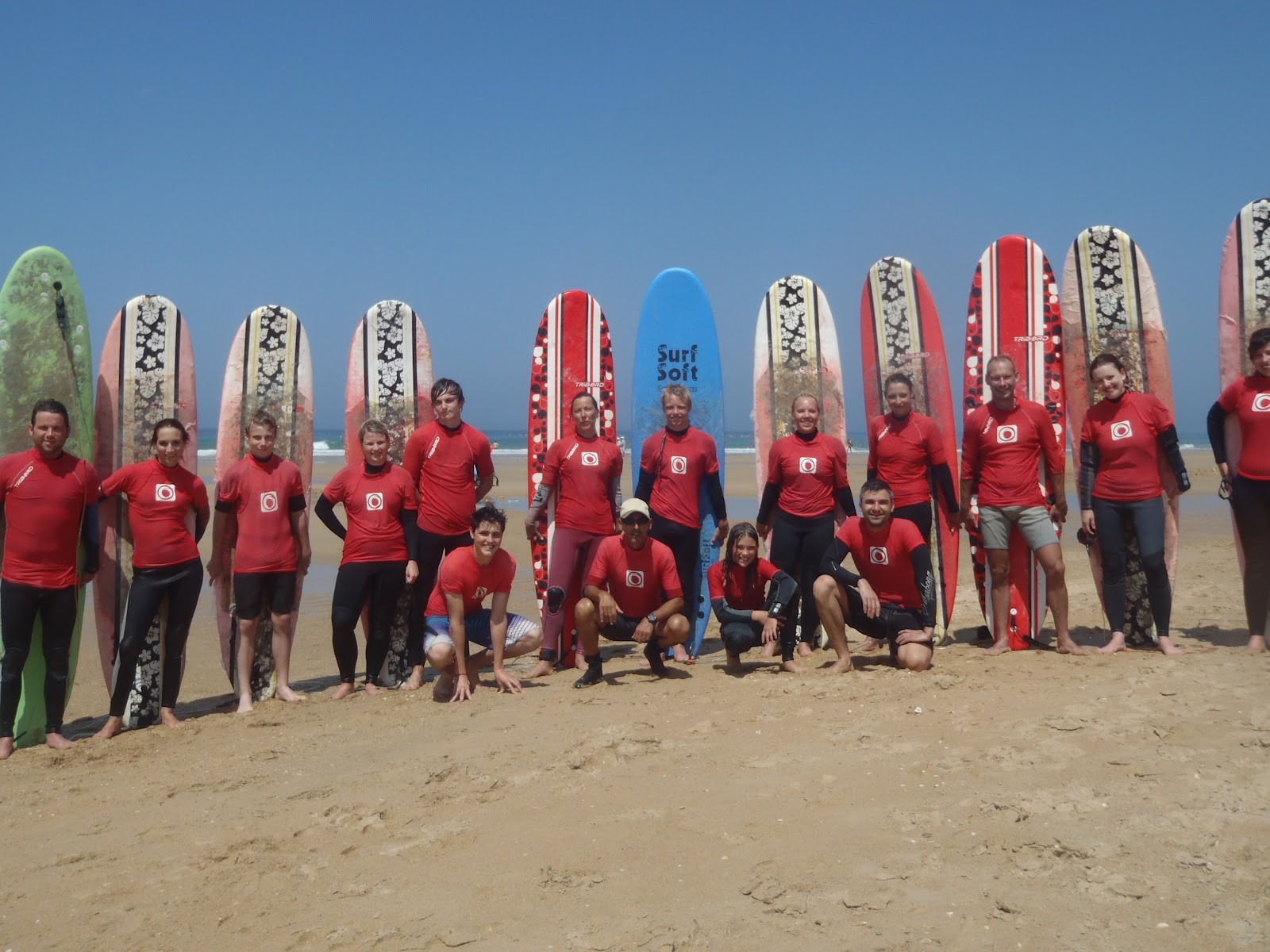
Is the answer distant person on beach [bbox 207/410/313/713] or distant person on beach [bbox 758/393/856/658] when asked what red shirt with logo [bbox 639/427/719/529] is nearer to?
distant person on beach [bbox 758/393/856/658]

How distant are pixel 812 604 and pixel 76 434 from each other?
3.65 metres

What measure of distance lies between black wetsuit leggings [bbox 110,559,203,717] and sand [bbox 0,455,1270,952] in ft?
0.72

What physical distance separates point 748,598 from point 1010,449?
56.4 inches

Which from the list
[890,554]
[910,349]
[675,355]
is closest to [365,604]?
[675,355]

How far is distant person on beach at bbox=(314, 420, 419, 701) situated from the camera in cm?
454

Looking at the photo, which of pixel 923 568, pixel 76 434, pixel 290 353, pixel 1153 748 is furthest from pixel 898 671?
pixel 76 434

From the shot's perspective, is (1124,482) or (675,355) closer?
(1124,482)

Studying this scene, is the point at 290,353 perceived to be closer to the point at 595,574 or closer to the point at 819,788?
the point at 595,574

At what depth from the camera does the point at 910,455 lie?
474cm

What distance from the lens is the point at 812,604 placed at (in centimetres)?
489

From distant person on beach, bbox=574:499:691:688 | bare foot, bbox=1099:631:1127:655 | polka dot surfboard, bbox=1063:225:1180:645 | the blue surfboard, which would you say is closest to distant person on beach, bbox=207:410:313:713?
distant person on beach, bbox=574:499:691:688

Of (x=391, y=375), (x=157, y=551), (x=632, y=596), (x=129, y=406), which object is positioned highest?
(x=391, y=375)

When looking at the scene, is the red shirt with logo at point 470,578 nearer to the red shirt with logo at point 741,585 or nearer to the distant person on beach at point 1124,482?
the red shirt with logo at point 741,585

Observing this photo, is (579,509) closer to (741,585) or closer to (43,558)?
(741,585)
